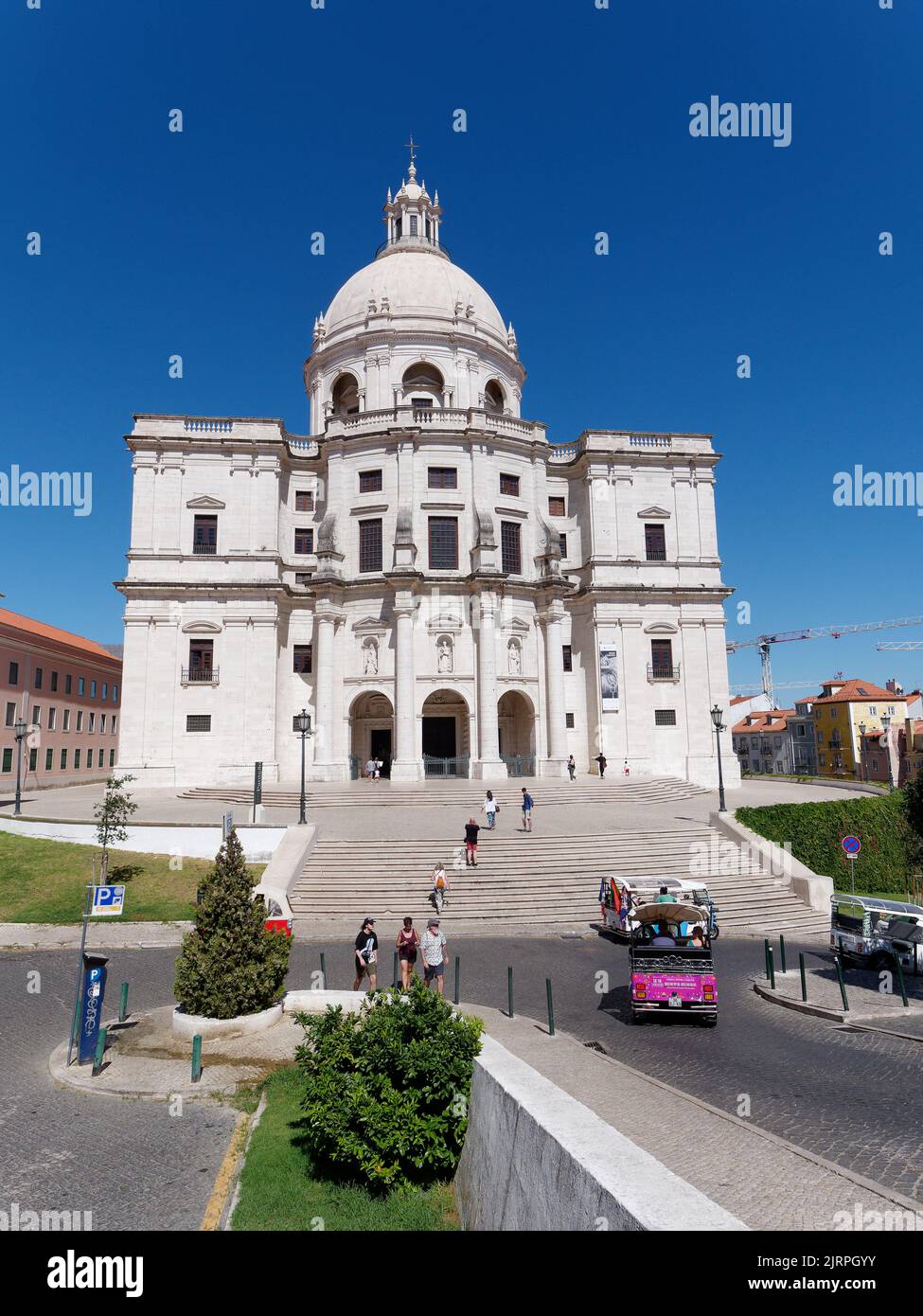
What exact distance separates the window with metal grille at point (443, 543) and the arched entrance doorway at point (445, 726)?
728 cm

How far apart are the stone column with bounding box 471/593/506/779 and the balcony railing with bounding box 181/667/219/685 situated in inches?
572

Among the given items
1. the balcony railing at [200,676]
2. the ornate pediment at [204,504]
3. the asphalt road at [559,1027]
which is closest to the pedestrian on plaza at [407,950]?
the asphalt road at [559,1027]

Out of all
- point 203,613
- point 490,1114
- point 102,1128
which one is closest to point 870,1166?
point 490,1114

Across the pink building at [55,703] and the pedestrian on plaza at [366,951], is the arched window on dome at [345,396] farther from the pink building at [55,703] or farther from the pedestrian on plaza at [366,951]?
the pedestrian on plaza at [366,951]

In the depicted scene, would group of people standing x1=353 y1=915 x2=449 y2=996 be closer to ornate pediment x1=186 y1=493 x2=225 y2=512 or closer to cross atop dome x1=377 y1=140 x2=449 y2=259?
ornate pediment x1=186 y1=493 x2=225 y2=512

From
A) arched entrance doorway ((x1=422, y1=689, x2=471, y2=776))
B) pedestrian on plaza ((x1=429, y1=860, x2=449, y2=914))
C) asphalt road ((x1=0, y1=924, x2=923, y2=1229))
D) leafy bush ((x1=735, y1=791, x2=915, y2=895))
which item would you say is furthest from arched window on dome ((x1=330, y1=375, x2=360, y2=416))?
asphalt road ((x1=0, y1=924, x2=923, y2=1229))

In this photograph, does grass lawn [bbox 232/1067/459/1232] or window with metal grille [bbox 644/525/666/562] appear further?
window with metal grille [bbox 644/525/666/562]

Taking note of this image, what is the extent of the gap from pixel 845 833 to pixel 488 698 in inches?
708

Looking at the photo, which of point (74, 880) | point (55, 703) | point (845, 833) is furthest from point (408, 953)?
point (55, 703)

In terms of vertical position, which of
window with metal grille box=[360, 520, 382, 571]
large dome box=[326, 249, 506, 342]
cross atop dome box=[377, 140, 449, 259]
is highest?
cross atop dome box=[377, 140, 449, 259]

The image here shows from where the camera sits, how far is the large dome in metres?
49.3

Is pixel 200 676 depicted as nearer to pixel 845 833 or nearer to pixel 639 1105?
pixel 845 833

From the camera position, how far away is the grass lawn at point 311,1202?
6.42 metres

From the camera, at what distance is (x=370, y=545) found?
4319 centimetres
